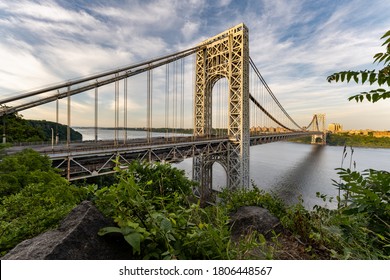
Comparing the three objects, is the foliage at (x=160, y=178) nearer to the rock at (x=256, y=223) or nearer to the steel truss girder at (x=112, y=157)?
the rock at (x=256, y=223)

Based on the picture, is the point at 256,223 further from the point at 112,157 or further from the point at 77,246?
the point at 112,157

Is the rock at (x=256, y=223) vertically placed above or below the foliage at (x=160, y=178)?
below

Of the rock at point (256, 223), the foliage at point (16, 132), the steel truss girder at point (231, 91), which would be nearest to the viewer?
the rock at point (256, 223)

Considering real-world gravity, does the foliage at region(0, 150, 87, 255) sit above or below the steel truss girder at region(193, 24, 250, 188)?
below

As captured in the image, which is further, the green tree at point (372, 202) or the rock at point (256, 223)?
the rock at point (256, 223)

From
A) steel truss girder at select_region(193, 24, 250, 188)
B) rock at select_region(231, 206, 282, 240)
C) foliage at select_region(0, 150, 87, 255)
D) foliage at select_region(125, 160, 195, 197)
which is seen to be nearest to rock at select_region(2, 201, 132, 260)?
foliage at select_region(0, 150, 87, 255)

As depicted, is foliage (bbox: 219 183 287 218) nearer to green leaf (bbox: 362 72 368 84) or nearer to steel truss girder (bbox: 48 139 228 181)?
steel truss girder (bbox: 48 139 228 181)

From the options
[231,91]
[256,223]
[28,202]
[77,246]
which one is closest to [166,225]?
[77,246]

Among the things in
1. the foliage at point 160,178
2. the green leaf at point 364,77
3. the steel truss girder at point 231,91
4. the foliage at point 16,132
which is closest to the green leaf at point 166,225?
the foliage at point 160,178
